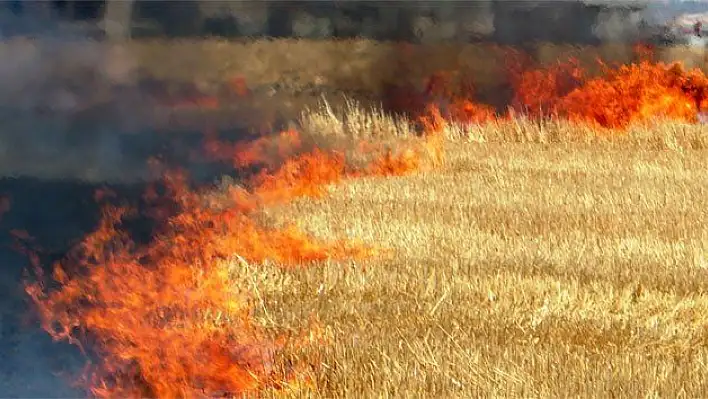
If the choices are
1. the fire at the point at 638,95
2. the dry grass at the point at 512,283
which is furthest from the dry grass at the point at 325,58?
the dry grass at the point at 512,283

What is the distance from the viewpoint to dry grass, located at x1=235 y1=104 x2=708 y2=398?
7371mm

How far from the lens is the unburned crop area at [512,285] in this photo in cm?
736

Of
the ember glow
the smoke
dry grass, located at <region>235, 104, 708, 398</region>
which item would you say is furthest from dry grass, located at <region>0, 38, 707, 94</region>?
dry grass, located at <region>235, 104, 708, 398</region>

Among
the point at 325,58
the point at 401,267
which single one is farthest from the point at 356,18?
the point at 401,267

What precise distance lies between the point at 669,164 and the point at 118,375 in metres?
9.73

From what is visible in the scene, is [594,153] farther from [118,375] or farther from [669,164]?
[118,375]

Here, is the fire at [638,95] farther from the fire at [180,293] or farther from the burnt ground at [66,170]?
the burnt ground at [66,170]

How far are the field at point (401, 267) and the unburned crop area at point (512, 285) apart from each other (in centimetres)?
2

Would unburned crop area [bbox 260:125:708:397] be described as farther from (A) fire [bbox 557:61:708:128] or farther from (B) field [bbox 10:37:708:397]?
(A) fire [bbox 557:61:708:128]

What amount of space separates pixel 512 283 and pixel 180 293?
2.53 m

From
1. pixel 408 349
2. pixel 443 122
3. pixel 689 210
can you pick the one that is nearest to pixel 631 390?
pixel 408 349

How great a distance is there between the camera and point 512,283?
9.63m

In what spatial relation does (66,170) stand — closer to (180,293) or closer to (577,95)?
(180,293)

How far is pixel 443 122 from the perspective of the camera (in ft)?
60.1
